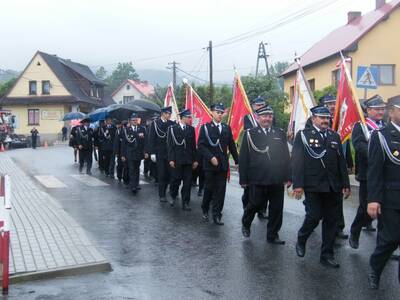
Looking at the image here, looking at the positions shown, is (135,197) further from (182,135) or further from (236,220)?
(236,220)

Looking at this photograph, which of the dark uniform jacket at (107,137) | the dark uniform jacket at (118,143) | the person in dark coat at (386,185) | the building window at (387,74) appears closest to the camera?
the person in dark coat at (386,185)

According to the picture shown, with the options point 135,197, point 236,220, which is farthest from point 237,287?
point 135,197

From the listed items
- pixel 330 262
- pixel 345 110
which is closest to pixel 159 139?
pixel 345 110

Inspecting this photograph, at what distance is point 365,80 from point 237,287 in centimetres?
746

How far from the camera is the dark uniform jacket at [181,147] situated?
428 inches

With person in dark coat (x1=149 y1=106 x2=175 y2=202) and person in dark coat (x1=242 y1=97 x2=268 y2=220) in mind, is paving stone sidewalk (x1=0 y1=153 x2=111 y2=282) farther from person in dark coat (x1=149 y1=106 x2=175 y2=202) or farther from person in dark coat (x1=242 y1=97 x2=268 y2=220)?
person in dark coat (x1=242 y1=97 x2=268 y2=220)

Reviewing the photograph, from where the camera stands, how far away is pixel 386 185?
18.7 ft

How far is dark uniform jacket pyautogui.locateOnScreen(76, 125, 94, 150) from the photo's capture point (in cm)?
1853

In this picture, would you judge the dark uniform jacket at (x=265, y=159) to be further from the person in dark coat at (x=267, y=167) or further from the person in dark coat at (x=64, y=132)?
the person in dark coat at (x=64, y=132)

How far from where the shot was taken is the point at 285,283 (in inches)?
239

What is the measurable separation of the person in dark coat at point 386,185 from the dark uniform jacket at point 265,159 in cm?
218

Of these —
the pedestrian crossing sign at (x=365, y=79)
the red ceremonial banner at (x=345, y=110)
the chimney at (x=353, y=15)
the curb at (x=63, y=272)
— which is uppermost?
the chimney at (x=353, y=15)

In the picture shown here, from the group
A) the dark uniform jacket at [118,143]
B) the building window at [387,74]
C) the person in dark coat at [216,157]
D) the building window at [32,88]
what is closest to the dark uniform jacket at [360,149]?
the person in dark coat at [216,157]

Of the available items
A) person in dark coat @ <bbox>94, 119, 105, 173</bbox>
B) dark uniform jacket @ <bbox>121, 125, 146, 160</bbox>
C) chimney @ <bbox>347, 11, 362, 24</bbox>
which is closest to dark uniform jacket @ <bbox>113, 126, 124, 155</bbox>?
dark uniform jacket @ <bbox>121, 125, 146, 160</bbox>
